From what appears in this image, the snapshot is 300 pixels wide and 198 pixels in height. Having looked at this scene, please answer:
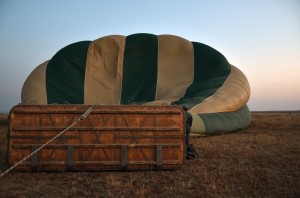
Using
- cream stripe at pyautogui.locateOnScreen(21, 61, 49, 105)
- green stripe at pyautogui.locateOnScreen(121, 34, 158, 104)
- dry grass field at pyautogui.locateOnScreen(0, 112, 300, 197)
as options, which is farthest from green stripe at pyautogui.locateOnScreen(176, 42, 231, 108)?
dry grass field at pyautogui.locateOnScreen(0, 112, 300, 197)

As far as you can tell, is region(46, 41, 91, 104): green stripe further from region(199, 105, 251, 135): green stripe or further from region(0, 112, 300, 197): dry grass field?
region(0, 112, 300, 197): dry grass field

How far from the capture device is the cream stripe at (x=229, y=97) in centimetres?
1197

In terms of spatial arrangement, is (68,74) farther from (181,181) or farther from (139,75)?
(181,181)

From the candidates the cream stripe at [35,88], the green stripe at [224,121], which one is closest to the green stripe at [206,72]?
the green stripe at [224,121]

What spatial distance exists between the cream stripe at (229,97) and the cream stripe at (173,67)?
5.48 ft

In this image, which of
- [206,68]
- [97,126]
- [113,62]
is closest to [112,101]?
[113,62]

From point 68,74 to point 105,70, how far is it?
1.66m

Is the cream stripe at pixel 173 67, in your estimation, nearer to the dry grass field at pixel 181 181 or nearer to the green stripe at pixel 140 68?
the green stripe at pixel 140 68

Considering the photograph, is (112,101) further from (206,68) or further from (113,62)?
(206,68)

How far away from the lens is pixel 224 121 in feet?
40.9

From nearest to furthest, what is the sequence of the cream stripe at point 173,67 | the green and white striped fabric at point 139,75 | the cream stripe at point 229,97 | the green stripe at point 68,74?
the cream stripe at point 229,97 → the green and white striped fabric at point 139,75 → the green stripe at point 68,74 → the cream stripe at point 173,67

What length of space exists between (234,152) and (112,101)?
21.9 ft

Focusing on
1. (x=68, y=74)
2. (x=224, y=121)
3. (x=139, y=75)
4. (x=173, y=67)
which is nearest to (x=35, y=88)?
(x=68, y=74)

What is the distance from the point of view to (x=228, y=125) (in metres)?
12.6
